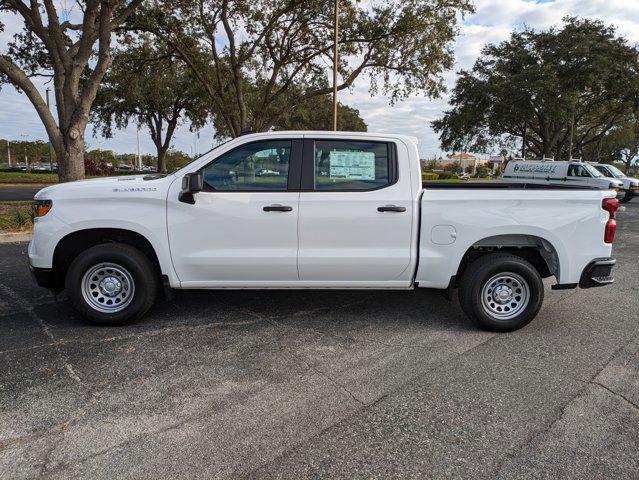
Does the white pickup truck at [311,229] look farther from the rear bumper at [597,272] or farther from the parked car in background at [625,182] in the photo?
the parked car in background at [625,182]

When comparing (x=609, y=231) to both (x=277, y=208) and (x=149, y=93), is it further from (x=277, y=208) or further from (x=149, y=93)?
(x=149, y=93)

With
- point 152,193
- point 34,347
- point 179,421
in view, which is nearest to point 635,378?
point 179,421

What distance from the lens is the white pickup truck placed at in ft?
14.3

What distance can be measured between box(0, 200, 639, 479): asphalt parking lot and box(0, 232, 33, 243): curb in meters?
5.04

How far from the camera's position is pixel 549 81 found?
28281mm

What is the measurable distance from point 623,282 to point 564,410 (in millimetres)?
4527

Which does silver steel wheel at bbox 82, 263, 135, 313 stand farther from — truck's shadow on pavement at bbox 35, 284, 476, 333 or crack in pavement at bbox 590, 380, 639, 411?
crack in pavement at bbox 590, 380, 639, 411

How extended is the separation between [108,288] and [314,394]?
241cm

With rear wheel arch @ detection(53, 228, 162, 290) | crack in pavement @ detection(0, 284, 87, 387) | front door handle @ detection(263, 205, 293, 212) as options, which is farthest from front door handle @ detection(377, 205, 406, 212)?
crack in pavement @ detection(0, 284, 87, 387)

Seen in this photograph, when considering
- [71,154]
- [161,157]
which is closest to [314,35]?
[71,154]

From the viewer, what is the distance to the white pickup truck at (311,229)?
14.3 ft

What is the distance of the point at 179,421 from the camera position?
2.92m

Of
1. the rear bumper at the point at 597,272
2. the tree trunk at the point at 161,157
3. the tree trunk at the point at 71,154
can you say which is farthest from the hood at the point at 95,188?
the tree trunk at the point at 161,157

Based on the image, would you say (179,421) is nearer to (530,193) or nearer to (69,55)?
(530,193)
